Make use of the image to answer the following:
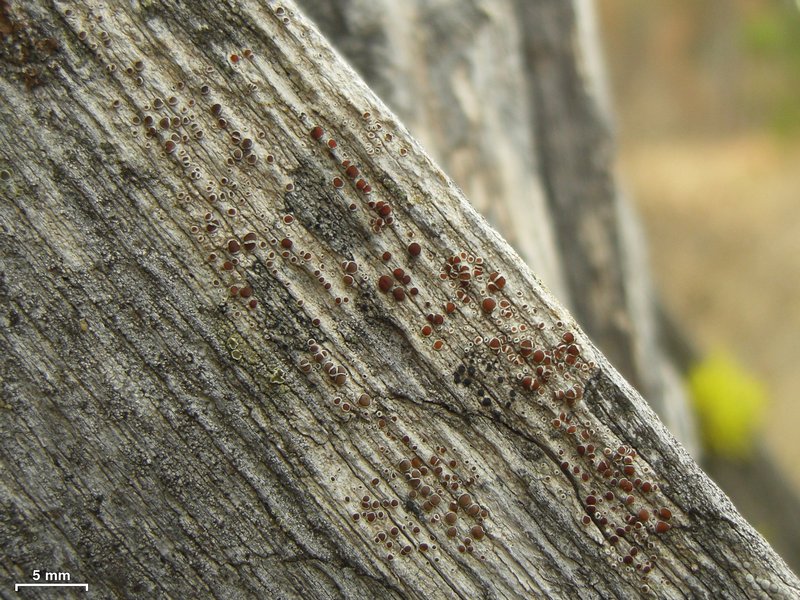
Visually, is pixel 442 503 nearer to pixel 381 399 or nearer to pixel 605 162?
pixel 381 399

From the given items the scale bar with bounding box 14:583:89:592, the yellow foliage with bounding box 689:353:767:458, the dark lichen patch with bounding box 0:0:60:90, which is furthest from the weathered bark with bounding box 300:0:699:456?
the scale bar with bounding box 14:583:89:592

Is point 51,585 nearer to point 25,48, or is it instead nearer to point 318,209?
point 318,209

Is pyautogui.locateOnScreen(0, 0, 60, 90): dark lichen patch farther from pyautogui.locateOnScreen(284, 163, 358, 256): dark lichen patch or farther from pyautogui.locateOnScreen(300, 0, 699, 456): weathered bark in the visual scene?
pyautogui.locateOnScreen(300, 0, 699, 456): weathered bark

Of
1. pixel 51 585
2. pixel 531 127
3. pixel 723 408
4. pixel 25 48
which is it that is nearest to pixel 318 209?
pixel 25 48

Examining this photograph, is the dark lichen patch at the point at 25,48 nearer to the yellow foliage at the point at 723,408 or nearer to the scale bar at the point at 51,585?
the scale bar at the point at 51,585

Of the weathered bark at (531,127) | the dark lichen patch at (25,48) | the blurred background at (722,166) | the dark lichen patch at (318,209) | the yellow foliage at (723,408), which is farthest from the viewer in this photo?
the blurred background at (722,166)

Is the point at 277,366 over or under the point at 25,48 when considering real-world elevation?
under

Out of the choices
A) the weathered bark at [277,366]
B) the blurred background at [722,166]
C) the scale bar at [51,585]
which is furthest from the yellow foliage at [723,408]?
the scale bar at [51,585]
